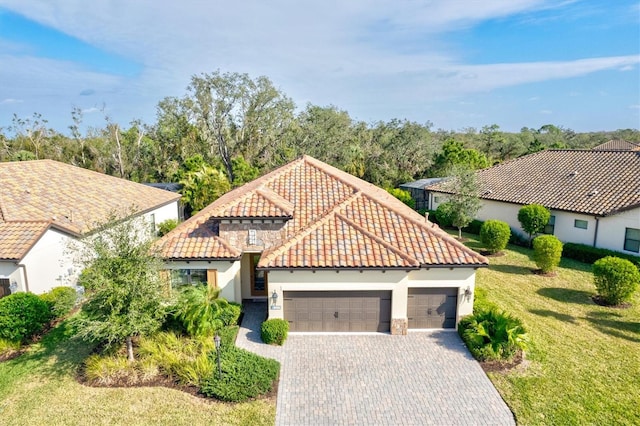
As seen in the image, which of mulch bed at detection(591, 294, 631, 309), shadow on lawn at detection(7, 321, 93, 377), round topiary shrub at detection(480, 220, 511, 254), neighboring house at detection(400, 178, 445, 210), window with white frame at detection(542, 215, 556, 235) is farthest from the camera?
neighboring house at detection(400, 178, 445, 210)

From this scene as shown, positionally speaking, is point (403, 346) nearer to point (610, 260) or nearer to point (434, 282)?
point (434, 282)

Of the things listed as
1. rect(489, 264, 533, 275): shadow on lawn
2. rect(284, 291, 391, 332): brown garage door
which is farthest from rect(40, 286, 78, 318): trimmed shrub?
rect(489, 264, 533, 275): shadow on lawn

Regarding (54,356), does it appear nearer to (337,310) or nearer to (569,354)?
(337,310)

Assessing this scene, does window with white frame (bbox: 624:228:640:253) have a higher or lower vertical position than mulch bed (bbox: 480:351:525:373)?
higher

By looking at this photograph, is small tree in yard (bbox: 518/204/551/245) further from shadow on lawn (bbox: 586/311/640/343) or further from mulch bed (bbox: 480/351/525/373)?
mulch bed (bbox: 480/351/525/373)

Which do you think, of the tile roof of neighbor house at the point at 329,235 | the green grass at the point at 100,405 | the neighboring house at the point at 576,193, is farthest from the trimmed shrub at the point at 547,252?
the green grass at the point at 100,405

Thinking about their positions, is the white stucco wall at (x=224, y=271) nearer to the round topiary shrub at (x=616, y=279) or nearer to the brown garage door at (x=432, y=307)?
the brown garage door at (x=432, y=307)

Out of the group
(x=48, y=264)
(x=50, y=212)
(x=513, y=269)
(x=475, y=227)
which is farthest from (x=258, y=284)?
(x=475, y=227)
